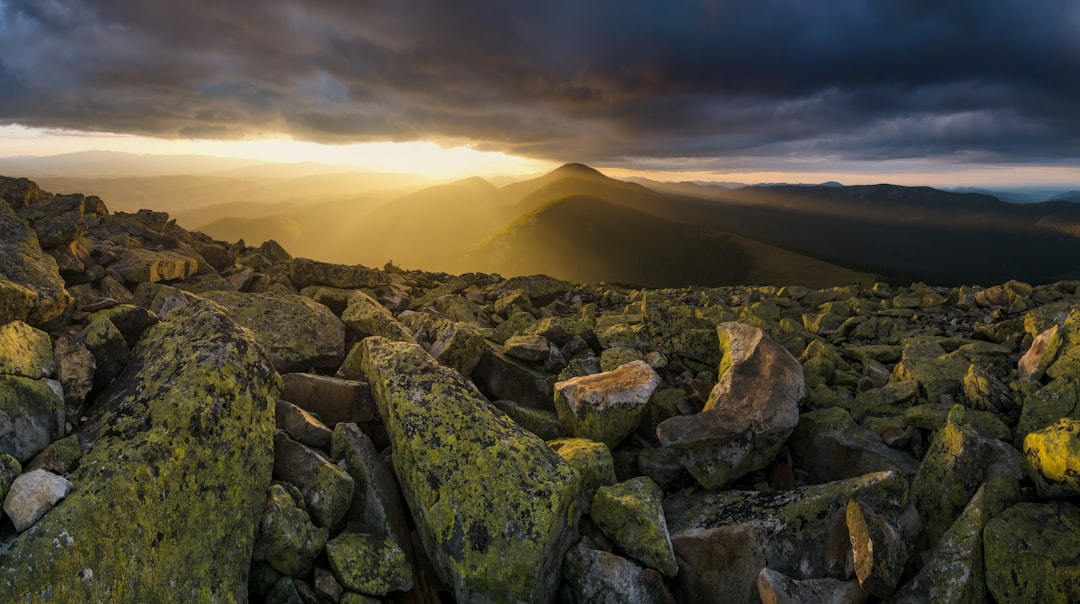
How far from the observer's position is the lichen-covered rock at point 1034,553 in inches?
279

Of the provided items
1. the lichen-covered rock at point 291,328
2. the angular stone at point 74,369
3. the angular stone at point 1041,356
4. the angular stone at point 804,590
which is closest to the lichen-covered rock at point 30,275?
the angular stone at point 74,369

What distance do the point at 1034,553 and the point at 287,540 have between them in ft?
35.8

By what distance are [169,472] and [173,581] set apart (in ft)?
4.72

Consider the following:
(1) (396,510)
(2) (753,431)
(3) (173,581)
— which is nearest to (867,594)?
(2) (753,431)

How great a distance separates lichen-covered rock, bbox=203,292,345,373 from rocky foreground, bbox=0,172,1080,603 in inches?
2.8

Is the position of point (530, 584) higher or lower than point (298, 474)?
lower

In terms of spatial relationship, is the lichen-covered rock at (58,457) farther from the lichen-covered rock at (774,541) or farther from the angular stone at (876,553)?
the angular stone at (876,553)

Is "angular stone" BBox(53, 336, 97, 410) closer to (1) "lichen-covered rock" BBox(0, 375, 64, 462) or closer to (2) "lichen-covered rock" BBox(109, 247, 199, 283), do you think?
(1) "lichen-covered rock" BBox(0, 375, 64, 462)

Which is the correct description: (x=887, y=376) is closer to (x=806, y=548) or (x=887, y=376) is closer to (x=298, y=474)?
(x=806, y=548)

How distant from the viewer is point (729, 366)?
13.1 m

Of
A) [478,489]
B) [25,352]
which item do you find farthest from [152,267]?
[478,489]

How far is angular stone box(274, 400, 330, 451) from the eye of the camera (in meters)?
9.58

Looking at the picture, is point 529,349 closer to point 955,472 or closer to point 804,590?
point 804,590

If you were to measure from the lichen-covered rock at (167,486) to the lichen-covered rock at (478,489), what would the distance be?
243 centimetres
